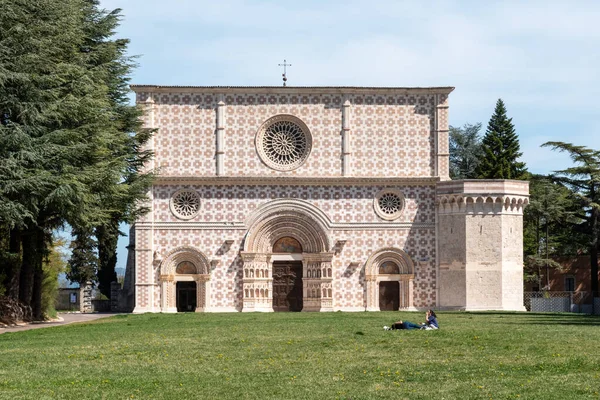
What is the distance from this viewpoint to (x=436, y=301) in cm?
4794

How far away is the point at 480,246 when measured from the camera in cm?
4719

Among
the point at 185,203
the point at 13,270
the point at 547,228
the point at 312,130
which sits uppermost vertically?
the point at 312,130

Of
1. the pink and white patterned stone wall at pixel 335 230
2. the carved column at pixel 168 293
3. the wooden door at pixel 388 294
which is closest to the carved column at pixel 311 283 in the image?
the pink and white patterned stone wall at pixel 335 230

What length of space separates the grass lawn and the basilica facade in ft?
72.8

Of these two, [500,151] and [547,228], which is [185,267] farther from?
[500,151]

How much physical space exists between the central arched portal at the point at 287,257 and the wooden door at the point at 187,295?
242 cm

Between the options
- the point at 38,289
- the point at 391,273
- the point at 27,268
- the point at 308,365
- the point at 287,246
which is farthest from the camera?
the point at 287,246

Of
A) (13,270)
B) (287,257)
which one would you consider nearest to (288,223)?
(287,257)

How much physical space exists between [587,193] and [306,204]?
17.5m

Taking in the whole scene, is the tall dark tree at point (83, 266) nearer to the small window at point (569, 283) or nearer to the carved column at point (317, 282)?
the carved column at point (317, 282)

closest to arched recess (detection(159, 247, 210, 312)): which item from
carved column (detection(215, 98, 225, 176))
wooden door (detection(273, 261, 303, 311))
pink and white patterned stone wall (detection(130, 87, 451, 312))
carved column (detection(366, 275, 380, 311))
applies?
pink and white patterned stone wall (detection(130, 87, 451, 312))

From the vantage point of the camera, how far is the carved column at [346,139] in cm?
4834

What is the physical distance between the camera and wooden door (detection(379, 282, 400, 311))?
48.3 metres

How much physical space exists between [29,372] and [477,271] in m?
32.9
